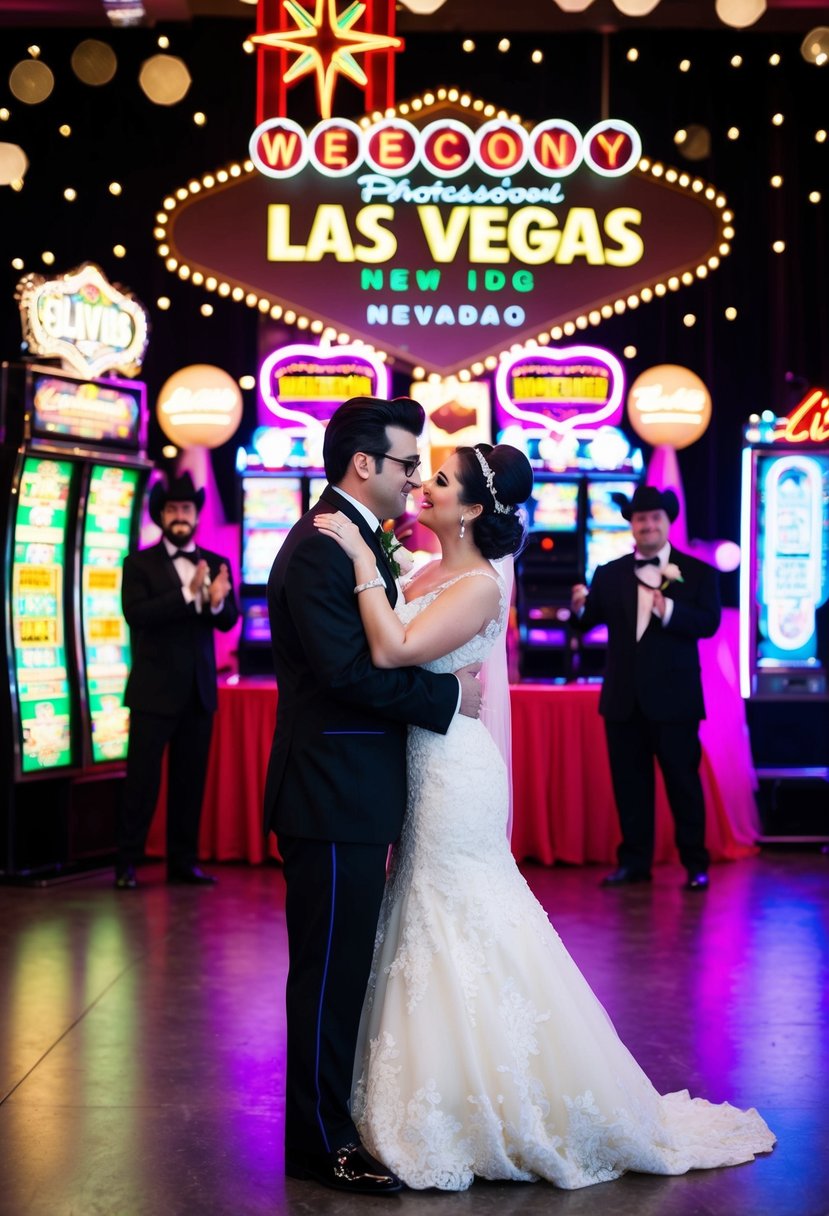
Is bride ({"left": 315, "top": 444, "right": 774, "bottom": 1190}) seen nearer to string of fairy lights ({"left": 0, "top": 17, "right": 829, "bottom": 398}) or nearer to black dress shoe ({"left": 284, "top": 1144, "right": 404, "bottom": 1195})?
black dress shoe ({"left": 284, "top": 1144, "right": 404, "bottom": 1195})

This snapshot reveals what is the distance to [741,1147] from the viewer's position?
11.2ft

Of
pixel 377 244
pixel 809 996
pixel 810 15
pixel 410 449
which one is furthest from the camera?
pixel 810 15

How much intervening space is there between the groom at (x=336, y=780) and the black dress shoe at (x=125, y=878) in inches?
131

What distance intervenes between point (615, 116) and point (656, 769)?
16.7 ft

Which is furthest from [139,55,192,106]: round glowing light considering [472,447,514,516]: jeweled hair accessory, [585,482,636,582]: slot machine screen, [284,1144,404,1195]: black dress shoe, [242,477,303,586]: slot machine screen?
[284,1144,404,1195]: black dress shoe

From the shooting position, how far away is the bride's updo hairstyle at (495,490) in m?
3.46

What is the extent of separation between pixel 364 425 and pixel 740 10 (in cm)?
690

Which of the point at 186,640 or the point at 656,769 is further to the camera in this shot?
the point at 656,769

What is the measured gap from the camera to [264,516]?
8883 millimetres

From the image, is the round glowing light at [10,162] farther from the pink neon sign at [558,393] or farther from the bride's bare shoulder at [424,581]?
the bride's bare shoulder at [424,581]

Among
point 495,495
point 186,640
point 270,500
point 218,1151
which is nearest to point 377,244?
point 270,500

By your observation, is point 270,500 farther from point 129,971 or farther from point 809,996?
point 809,996

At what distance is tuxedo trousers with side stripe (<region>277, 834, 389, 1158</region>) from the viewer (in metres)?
3.14

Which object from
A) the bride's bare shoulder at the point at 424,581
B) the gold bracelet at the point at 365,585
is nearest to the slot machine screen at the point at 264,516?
the bride's bare shoulder at the point at 424,581
